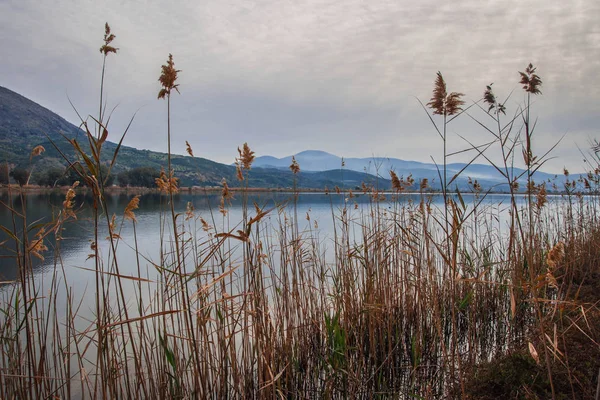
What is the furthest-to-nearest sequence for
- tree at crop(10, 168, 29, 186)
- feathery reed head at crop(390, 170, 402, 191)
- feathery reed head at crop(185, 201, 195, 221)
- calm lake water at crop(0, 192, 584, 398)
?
feathery reed head at crop(390, 170, 402, 191), feathery reed head at crop(185, 201, 195, 221), calm lake water at crop(0, 192, 584, 398), tree at crop(10, 168, 29, 186)

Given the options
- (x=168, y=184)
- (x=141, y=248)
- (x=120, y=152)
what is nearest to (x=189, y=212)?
(x=168, y=184)

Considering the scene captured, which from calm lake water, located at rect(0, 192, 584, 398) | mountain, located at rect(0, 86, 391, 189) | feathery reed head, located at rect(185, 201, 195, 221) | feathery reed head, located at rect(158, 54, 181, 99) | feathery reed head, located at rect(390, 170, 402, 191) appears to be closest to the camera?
feathery reed head, located at rect(158, 54, 181, 99)

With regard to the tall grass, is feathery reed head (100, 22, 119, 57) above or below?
above

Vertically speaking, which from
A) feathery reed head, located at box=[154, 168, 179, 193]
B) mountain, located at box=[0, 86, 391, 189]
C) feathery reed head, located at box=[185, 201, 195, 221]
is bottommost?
feathery reed head, located at box=[185, 201, 195, 221]

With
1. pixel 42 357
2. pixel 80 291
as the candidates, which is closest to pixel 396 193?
pixel 42 357

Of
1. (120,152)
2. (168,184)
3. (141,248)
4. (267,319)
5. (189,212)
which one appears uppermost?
(120,152)

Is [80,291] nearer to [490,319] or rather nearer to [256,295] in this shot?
[256,295]

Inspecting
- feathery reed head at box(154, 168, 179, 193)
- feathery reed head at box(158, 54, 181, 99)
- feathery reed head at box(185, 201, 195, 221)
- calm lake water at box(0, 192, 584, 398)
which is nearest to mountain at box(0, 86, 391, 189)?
calm lake water at box(0, 192, 584, 398)

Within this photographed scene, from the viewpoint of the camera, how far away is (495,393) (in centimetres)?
238

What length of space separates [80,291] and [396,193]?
230 inches

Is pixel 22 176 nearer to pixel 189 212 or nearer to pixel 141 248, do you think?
pixel 189 212

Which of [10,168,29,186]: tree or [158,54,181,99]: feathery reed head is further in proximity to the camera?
[10,168,29,186]: tree

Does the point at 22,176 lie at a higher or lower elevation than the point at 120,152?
lower

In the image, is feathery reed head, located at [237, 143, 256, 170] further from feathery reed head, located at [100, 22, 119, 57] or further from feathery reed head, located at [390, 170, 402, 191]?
feathery reed head, located at [390, 170, 402, 191]
